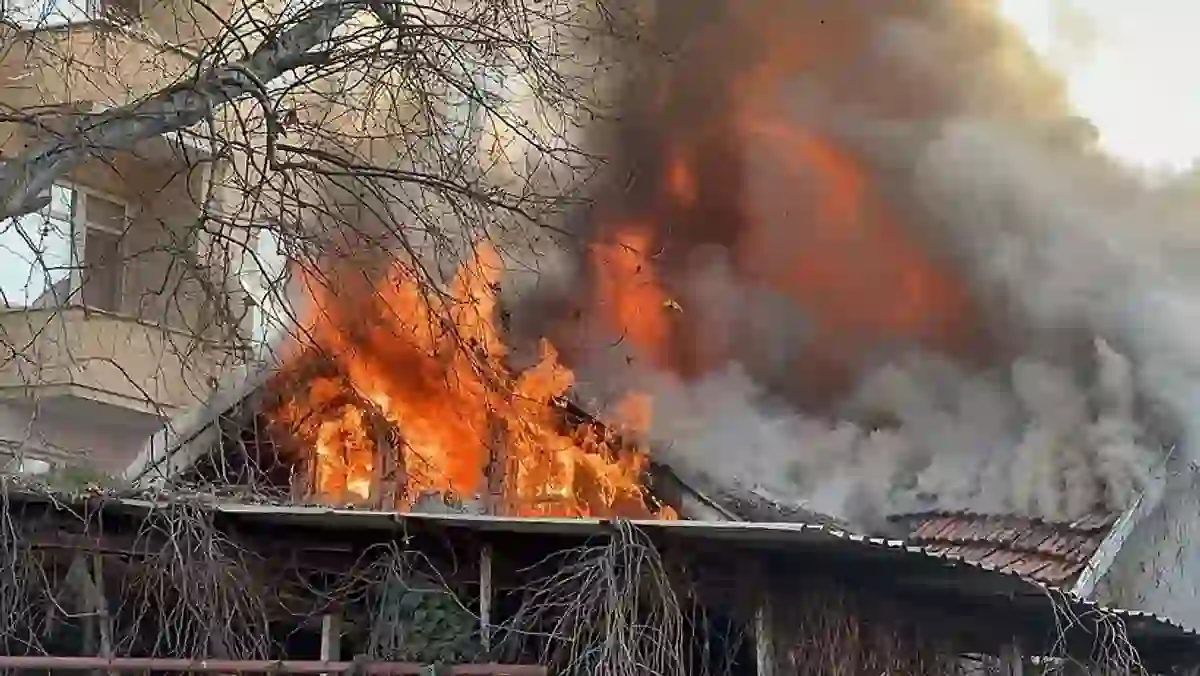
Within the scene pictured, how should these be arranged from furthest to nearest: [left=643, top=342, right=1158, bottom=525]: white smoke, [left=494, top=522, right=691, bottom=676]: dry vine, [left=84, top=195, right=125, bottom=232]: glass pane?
1. [left=643, top=342, right=1158, bottom=525]: white smoke
2. [left=84, top=195, right=125, bottom=232]: glass pane
3. [left=494, top=522, right=691, bottom=676]: dry vine

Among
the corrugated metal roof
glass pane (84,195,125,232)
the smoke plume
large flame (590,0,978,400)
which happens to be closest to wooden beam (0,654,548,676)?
the smoke plume

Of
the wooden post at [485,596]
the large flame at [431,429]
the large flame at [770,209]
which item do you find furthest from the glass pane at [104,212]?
the wooden post at [485,596]

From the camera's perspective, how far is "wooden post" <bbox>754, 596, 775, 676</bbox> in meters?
7.04

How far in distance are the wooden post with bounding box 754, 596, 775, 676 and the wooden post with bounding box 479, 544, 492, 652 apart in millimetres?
1405

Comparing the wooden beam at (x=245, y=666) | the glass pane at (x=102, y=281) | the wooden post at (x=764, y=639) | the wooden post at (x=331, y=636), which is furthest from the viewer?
the glass pane at (x=102, y=281)

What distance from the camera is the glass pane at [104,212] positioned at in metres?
12.3

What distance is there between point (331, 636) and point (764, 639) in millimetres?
2233

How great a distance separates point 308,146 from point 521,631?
3.42m

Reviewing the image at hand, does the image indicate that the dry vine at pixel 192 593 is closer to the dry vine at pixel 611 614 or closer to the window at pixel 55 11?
the dry vine at pixel 611 614

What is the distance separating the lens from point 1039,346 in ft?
43.7

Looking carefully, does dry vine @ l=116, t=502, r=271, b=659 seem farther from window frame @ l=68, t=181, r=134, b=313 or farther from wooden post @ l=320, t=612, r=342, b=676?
window frame @ l=68, t=181, r=134, b=313

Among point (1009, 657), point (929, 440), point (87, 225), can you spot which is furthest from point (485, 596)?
point (929, 440)

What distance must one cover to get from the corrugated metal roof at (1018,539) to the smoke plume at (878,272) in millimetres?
167

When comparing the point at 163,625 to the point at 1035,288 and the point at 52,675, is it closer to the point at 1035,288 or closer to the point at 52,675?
the point at 52,675
